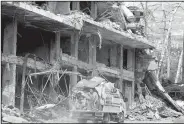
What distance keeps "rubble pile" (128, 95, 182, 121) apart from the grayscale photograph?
0.07m

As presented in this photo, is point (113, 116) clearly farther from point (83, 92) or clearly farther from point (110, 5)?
point (110, 5)

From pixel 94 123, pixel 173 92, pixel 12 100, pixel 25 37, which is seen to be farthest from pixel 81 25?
pixel 173 92

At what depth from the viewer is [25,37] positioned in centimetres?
2302

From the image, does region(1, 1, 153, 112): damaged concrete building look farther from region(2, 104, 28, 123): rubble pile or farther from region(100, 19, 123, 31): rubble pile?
region(2, 104, 28, 123): rubble pile

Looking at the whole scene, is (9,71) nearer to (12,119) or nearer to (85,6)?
(12,119)

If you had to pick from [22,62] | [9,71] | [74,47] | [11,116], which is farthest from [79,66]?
[11,116]

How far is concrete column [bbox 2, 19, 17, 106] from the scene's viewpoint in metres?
18.4

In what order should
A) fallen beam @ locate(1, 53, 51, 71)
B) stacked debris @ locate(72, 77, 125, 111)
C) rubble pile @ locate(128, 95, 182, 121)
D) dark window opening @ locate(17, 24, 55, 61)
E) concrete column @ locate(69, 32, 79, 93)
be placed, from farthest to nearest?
rubble pile @ locate(128, 95, 182, 121)
concrete column @ locate(69, 32, 79, 93)
dark window opening @ locate(17, 24, 55, 61)
fallen beam @ locate(1, 53, 51, 71)
stacked debris @ locate(72, 77, 125, 111)

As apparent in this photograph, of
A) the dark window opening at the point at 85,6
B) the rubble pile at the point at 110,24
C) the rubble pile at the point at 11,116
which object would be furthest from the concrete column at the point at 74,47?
the rubble pile at the point at 11,116

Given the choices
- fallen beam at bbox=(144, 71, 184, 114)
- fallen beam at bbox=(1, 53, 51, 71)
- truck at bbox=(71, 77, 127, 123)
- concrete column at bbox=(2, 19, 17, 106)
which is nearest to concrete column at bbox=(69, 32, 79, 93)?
fallen beam at bbox=(1, 53, 51, 71)

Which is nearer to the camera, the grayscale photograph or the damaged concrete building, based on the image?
the grayscale photograph

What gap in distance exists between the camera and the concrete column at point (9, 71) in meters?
18.4

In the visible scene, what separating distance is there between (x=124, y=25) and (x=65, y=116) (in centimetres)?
1060

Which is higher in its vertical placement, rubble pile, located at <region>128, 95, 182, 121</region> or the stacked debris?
the stacked debris
